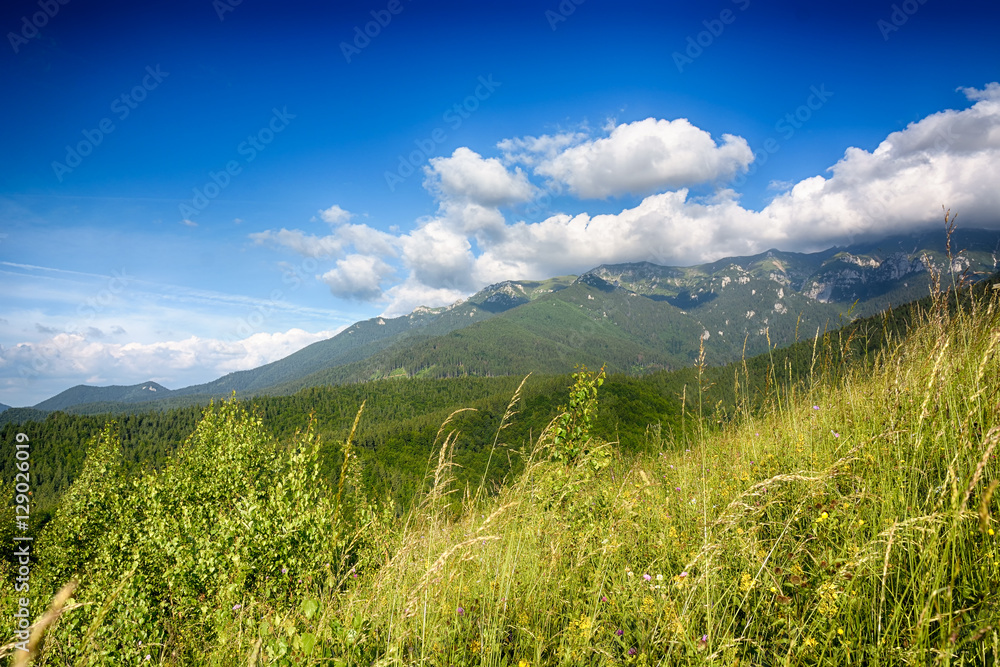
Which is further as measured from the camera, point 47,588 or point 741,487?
point 47,588

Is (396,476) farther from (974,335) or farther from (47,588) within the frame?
(974,335)

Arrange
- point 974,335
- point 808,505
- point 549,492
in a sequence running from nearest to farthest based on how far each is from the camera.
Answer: point 808,505 < point 974,335 < point 549,492

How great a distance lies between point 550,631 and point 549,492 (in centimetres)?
208

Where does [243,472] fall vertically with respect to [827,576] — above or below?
below

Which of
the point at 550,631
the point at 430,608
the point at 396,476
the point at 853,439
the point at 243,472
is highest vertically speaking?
the point at 853,439

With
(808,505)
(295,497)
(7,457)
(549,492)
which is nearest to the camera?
(808,505)

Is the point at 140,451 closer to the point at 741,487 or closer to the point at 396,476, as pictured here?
the point at 396,476

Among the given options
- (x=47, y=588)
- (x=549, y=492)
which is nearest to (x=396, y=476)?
(x=47, y=588)

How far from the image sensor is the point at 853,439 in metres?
3.82

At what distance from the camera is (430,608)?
286 cm

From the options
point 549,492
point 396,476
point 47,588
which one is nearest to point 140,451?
point 396,476

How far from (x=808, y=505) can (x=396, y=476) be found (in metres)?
85.3

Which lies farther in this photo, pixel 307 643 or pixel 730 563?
pixel 730 563

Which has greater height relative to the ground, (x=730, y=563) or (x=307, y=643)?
(x=307, y=643)
